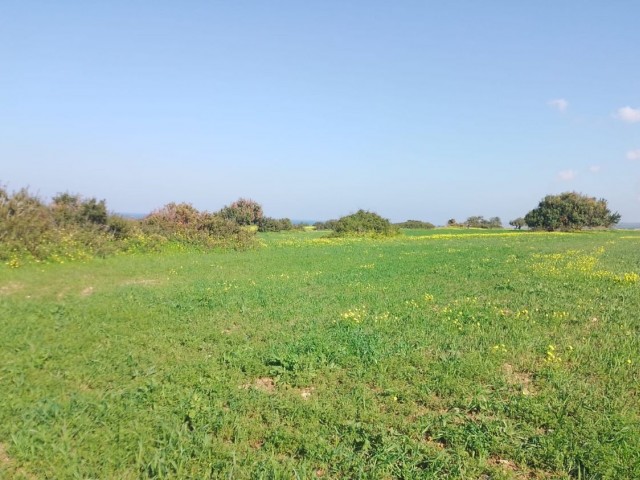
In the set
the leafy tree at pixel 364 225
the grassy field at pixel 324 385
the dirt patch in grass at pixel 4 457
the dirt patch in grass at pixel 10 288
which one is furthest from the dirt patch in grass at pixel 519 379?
the leafy tree at pixel 364 225

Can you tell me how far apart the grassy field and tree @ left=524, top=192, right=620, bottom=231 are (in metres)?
50.4

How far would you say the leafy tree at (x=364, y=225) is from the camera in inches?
1593

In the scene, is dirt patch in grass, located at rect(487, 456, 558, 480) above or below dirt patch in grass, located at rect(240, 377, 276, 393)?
below

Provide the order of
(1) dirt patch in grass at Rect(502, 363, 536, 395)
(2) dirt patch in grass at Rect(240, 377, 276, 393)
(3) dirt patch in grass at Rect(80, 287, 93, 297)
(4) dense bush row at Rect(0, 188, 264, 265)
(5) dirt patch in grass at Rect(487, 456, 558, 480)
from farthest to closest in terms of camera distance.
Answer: (4) dense bush row at Rect(0, 188, 264, 265)
(3) dirt patch in grass at Rect(80, 287, 93, 297)
(2) dirt patch in grass at Rect(240, 377, 276, 393)
(1) dirt patch in grass at Rect(502, 363, 536, 395)
(5) dirt patch in grass at Rect(487, 456, 558, 480)

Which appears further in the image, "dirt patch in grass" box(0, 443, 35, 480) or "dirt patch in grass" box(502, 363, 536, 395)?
"dirt patch in grass" box(502, 363, 536, 395)

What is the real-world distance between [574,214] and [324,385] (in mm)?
57989

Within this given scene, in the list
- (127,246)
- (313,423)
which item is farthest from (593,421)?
(127,246)

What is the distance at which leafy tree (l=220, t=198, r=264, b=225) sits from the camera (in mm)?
46969

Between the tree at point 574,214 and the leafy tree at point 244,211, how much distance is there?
36655 millimetres

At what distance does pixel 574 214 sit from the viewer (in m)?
53.8

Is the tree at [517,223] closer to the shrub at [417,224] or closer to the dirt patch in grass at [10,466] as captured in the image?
the shrub at [417,224]

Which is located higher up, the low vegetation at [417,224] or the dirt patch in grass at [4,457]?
the low vegetation at [417,224]

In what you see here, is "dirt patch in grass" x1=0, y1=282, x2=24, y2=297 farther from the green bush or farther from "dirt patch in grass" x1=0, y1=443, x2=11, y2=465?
the green bush

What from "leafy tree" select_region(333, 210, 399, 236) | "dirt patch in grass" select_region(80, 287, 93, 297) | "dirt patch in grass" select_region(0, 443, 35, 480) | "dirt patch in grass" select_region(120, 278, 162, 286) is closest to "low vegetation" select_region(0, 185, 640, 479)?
"dirt patch in grass" select_region(0, 443, 35, 480)
